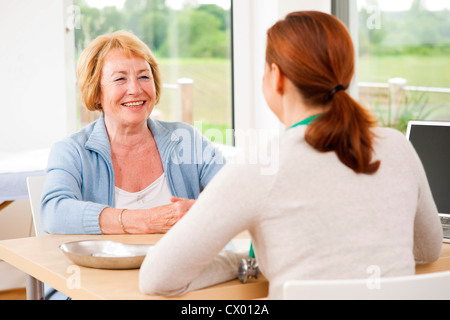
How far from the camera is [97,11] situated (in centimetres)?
420

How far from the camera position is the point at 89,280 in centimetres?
130

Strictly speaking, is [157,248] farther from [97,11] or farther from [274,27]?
[97,11]

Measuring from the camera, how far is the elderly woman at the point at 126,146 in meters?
1.98

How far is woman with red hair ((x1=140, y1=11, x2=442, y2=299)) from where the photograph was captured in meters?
1.12

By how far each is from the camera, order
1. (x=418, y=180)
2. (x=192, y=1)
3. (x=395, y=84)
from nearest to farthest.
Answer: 1. (x=418, y=180)
2. (x=395, y=84)
3. (x=192, y=1)

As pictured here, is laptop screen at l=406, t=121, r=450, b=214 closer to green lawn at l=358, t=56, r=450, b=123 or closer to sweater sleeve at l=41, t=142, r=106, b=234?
sweater sleeve at l=41, t=142, r=106, b=234

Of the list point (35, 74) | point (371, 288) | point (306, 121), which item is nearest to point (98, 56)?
point (306, 121)

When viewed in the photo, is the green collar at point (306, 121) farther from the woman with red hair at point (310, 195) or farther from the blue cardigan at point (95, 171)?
the blue cardigan at point (95, 171)

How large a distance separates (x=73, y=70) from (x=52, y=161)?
2213mm

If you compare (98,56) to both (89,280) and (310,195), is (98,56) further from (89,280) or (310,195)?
(310,195)

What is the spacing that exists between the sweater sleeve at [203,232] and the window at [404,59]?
2.61 metres

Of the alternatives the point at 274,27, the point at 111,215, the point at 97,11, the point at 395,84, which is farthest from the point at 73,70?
the point at 274,27

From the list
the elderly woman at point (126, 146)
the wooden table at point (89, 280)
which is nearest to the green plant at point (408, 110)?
the elderly woman at point (126, 146)

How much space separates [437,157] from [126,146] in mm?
1005
